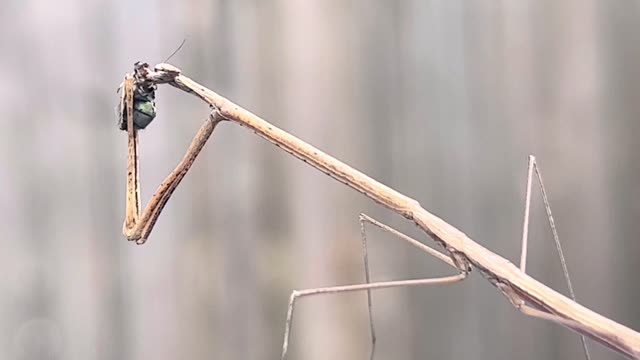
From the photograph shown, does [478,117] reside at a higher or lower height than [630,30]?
lower

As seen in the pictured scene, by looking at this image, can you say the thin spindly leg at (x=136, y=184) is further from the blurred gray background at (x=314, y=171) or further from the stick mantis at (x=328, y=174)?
the blurred gray background at (x=314, y=171)

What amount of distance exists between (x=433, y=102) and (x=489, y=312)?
320mm

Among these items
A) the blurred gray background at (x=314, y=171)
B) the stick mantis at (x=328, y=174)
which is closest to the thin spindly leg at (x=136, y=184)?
the stick mantis at (x=328, y=174)

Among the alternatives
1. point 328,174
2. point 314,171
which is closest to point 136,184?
point 328,174

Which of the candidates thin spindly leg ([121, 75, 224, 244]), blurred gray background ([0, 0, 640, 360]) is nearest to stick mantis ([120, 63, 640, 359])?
thin spindly leg ([121, 75, 224, 244])

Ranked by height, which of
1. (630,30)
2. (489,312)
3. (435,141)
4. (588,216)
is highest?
(630,30)

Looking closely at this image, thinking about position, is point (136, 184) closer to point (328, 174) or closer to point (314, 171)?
point (328, 174)

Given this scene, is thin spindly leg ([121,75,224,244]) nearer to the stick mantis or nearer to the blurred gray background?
the stick mantis

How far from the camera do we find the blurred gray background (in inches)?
33.3

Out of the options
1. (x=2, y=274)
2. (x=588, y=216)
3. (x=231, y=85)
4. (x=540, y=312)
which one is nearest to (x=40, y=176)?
(x=2, y=274)

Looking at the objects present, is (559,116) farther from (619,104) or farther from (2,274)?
(2,274)

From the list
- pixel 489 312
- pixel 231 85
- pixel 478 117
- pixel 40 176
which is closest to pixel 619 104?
pixel 478 117

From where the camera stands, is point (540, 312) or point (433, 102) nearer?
point (540, 312)

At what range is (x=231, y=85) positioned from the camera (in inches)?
34.9
